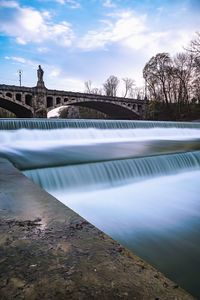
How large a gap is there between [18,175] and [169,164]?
4566mm

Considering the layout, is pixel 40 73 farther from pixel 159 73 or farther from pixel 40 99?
pixel 159 73

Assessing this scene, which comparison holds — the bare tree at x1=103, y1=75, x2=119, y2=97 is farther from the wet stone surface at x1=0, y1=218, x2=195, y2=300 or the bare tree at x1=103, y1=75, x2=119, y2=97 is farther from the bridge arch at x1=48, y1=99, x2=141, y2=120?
the wet stone surface at x1=0, y1=218, x2=195, y2=300

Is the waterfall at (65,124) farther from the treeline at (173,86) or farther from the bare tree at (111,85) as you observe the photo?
the bare tree at (111,85)

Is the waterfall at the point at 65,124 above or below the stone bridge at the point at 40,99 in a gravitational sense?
below

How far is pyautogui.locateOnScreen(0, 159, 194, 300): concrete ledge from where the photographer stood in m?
1.20

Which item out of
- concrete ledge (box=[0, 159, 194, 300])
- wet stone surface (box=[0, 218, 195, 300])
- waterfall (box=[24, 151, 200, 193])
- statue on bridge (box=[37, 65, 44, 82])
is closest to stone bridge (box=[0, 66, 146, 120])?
statue on bridge (box=[37, 65, 44, 82])

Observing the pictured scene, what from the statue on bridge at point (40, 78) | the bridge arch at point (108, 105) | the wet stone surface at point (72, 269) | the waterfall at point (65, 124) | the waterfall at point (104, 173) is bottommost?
the waterfall at point (104, 173)

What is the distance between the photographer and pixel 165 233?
4074 mm

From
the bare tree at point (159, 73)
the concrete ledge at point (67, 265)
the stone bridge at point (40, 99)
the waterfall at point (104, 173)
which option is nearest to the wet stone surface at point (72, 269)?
the concrete ledge at point (67, 265)

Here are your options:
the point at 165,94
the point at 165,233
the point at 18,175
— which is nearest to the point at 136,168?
the point at 165,233

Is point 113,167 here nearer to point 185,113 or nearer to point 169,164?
point 169,164

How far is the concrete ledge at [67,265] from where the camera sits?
3.94 feet

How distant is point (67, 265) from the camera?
141cm

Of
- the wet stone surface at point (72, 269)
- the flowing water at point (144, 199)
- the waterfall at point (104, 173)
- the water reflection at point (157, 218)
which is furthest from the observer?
the waterfall at point (104, 173)
